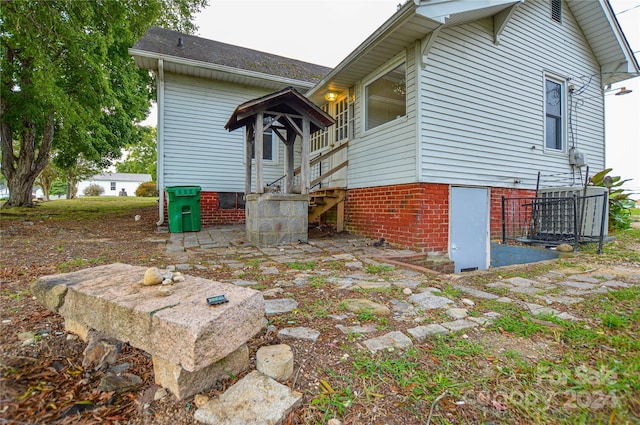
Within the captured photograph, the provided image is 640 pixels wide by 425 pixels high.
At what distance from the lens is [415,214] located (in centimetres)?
491

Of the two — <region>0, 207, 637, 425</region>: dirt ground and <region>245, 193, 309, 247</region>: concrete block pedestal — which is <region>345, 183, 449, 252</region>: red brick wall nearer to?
<region>245, 193, 309, 247</region>: concrete block pedestal

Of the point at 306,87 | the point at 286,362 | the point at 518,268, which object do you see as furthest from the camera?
the point at 306,87

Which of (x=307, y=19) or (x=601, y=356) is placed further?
(x=307, y=19)

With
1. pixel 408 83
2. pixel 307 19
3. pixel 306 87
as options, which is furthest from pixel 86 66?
pixel 307 19

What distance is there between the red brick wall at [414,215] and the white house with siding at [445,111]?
2cm

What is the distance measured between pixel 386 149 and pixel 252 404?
513 centimetres

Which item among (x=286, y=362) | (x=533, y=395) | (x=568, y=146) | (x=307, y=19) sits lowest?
(x=533, y=395)

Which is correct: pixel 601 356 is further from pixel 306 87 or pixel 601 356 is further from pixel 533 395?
pixel 306 87

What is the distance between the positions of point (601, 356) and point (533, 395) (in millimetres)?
670

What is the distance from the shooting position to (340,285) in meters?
3.05

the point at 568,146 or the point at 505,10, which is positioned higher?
the point at 505,10

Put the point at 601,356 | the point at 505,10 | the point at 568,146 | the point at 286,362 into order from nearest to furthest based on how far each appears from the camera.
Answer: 1. the point at 286,362
2. the point at 601,356
3. the point at 505,10
4. the point at 568,146

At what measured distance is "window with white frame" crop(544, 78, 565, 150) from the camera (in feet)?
22.2

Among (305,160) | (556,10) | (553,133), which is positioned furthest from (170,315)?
(556,10)
